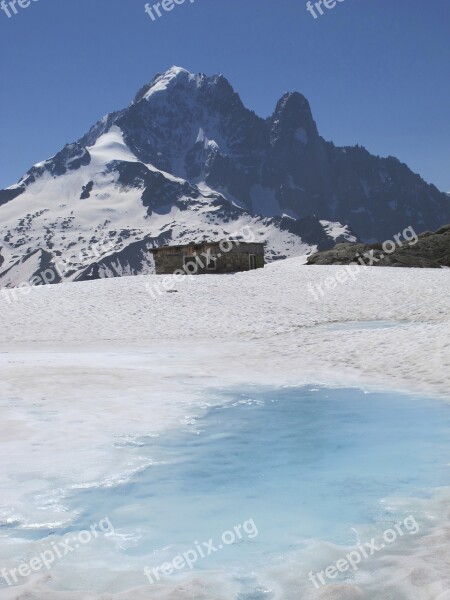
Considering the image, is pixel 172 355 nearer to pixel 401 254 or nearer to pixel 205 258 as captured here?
pixel 205 258

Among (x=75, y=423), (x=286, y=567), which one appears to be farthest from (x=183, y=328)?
(x=286, y=567)

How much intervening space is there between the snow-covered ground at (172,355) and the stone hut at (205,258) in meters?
7.40

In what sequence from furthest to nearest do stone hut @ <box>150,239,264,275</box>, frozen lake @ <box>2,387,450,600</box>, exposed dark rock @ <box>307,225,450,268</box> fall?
exposed dark rock @ <box>307,225,450,268</box>
stone hut @ <box>150,239,264,275</box>
frozen lake @ <box>2,387,450,600</box>

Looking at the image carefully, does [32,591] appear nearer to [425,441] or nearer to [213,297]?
[425,441]

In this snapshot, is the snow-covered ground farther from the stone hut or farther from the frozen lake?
the stone hut

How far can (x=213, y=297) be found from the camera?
32.2 metres

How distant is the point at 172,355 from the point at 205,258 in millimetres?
28693

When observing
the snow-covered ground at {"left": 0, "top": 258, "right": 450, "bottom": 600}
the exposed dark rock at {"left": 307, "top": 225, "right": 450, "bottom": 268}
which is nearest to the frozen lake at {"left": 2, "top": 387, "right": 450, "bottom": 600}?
the snow-covered ground at {"left": 0, "top": 258, "right": 450, "bottom": 600}

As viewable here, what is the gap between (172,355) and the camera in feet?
60.4

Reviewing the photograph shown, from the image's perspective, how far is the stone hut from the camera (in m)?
46.5

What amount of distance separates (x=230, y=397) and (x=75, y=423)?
363cm

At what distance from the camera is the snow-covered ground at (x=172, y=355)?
7430 millimetres

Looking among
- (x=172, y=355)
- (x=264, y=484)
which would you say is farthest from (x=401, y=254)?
(x=264, y=484)

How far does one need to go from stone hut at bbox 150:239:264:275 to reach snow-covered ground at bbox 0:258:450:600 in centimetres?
740
